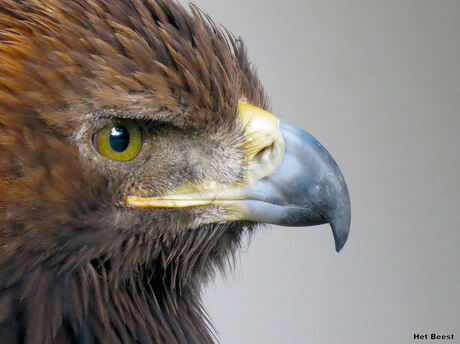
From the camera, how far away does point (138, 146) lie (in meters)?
1.29

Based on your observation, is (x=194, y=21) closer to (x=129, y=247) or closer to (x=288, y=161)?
(x=288, y=161)

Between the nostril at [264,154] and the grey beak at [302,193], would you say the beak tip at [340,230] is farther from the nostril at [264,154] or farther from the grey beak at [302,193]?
the nostril at [264,154]

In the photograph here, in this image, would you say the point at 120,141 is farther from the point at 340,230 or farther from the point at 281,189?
the point at 340,230

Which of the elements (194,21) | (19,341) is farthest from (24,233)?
(194,21)

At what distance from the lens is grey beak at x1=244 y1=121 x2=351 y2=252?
4.41ft

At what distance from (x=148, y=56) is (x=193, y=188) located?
26cm

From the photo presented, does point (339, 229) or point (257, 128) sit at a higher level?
point (257, 128)

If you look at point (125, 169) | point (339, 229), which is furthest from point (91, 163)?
point (339, 229)

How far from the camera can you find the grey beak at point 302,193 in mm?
1344

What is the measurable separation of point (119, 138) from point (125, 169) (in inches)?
2.3

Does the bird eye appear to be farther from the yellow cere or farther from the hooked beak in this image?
the yellow cere

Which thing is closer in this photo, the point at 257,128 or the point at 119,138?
the point at 119,138

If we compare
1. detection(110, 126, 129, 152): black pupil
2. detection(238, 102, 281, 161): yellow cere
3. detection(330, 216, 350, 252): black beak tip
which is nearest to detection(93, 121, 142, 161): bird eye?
detection(110, 126, 129, 152): black pupil

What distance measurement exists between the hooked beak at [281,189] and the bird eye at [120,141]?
0.11 m
